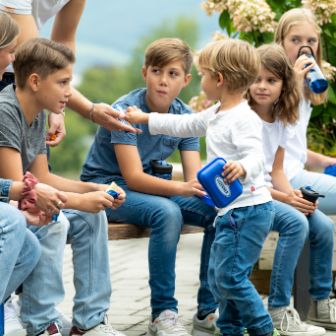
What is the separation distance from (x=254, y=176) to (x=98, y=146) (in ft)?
3.33

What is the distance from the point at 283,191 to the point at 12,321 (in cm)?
139

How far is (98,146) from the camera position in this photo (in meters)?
5.13

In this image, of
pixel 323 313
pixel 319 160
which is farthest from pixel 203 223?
pixel 319 160

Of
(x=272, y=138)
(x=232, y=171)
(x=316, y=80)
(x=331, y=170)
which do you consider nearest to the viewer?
(x=232, y=171)

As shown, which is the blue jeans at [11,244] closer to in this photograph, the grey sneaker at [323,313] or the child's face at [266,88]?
the child's face at [266,88]

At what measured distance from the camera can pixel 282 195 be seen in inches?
201

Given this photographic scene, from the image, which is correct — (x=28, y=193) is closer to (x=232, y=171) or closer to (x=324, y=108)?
(x=232, y=171)

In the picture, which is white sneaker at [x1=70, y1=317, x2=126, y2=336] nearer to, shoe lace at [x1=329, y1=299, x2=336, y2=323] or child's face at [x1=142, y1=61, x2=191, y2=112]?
child's face at [x1=142, y1=61, x2=191, y2=112]

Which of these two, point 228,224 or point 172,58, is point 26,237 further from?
point 172,58

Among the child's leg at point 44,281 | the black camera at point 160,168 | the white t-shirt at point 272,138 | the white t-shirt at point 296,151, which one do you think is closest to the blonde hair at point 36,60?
the child's leg at point 44,281

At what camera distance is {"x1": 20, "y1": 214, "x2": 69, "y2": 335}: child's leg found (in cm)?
429

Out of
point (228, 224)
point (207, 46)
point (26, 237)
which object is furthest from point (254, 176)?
point (26, 237)

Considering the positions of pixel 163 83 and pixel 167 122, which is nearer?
pixel 167 122

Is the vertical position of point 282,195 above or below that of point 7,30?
below
